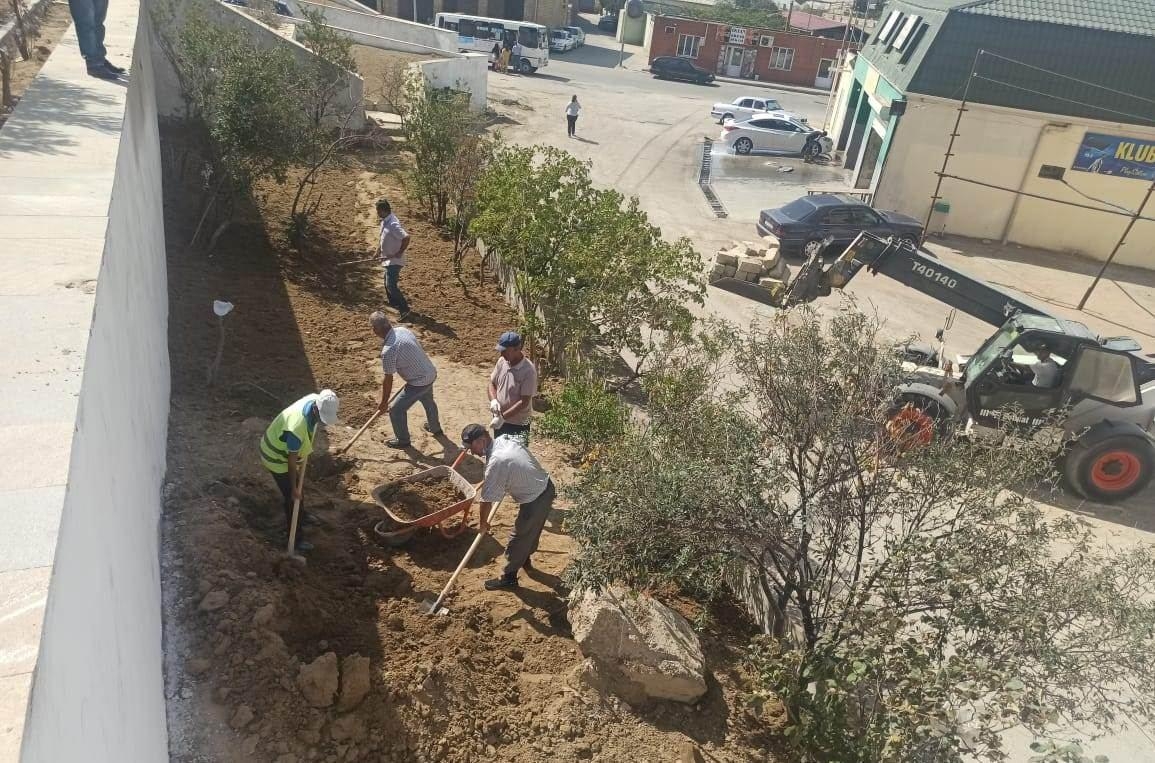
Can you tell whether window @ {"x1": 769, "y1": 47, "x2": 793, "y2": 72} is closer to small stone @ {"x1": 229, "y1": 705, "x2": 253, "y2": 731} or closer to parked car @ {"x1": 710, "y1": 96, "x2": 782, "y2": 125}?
parked car @ {"x1": 710, "y1": 96, "x2": 782, "y2": 125}

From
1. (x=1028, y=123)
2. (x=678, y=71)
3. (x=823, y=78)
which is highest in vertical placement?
(x=1028, y=123)

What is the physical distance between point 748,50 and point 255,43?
107 ft

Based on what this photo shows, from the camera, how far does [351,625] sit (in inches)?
223

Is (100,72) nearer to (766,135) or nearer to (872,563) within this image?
(872,563)

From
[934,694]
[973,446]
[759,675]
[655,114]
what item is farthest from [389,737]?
[655,114]

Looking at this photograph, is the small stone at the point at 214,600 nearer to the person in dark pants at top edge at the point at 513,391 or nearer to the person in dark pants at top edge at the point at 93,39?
the person in dark pants at top edge at the point at 513,391

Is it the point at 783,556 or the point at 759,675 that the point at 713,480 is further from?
the point at 759,675

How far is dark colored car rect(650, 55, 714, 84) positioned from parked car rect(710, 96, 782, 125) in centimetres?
938

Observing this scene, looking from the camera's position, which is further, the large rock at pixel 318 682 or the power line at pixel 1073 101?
the power line at pixel 1073 101

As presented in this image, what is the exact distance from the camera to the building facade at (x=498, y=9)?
42750mm

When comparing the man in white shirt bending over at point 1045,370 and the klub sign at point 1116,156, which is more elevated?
the klub sign at point 1116,156

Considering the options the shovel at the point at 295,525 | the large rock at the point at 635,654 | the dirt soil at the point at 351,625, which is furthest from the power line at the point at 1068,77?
the shovel at the point at 295,525

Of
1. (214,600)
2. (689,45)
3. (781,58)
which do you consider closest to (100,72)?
(214,600)

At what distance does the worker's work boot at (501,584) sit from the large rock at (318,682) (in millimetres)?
1580
